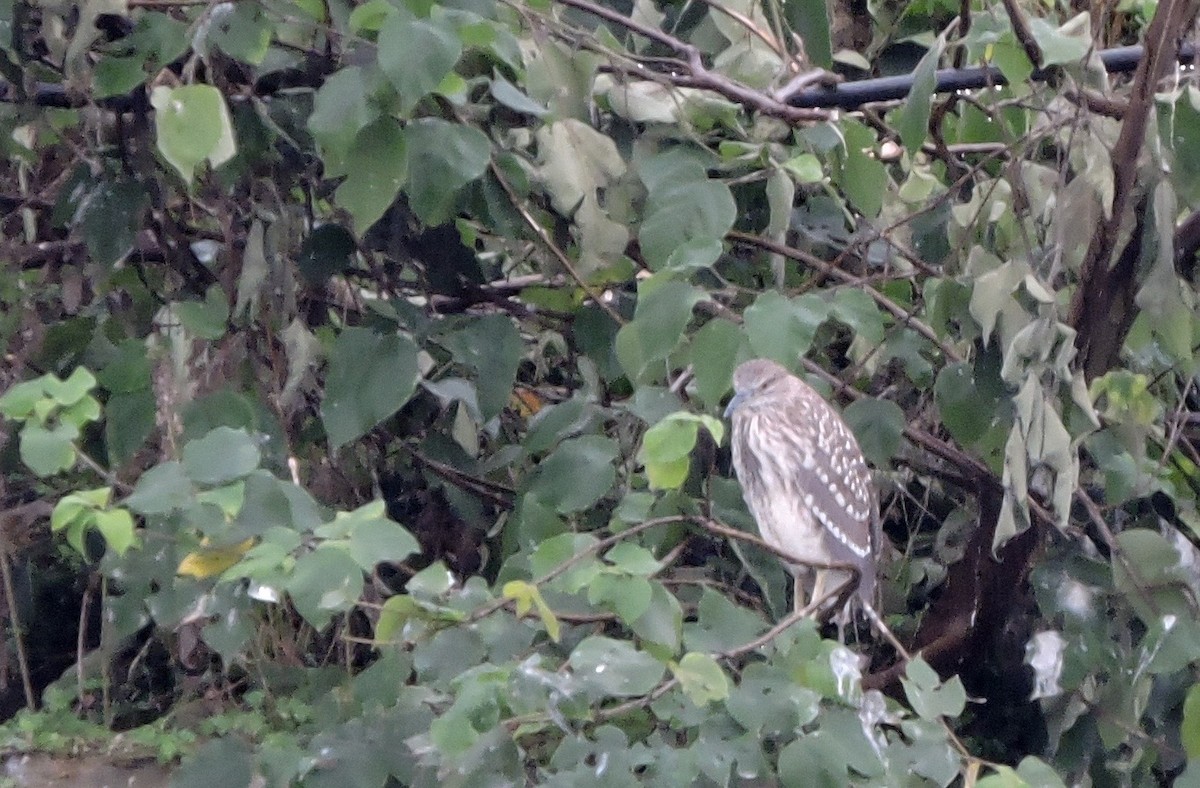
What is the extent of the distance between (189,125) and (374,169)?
32 centimetres

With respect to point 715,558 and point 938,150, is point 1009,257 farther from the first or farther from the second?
point 715,558

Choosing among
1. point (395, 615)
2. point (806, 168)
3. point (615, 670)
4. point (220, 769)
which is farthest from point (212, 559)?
point (806, 168)

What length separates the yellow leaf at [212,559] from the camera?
2434mm

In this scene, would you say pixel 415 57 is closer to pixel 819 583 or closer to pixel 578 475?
pixel 578 475

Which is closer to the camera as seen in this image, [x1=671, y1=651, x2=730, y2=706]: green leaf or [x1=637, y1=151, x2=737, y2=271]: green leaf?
[x1=671, y1=651, x2=730, y2=706]: green leaf

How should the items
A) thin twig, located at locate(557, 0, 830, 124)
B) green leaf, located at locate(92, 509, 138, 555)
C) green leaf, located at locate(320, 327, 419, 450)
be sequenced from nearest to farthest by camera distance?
1. green leaf, located at locate(92, 509, 138, 555)
2. green leaf, located at locate(320, 327, 419, 450)
3. thin twig, located at locate(557, 0, 830, 124)

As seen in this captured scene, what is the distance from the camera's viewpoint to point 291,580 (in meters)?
2.16

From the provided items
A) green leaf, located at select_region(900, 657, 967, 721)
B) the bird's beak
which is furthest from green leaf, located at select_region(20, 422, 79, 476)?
the bird's beak

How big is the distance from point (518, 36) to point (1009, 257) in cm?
120

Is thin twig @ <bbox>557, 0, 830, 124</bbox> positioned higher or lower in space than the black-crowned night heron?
higher

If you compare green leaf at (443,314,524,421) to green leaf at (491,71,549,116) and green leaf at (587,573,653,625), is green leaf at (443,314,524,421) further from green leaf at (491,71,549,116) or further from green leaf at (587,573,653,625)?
green leaf at (587,573,653,625)

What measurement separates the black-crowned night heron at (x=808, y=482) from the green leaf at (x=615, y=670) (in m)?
1.59

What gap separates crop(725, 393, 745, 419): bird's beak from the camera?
414 centimetres

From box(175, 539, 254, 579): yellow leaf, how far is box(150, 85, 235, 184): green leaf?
2.07ft
